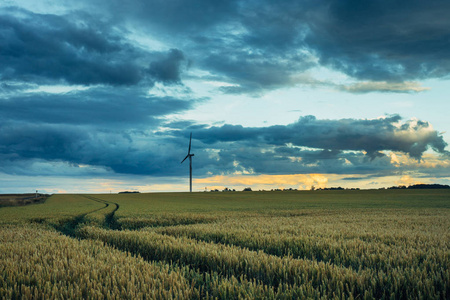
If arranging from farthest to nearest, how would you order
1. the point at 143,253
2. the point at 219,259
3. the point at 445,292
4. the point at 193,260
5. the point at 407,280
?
the point at 143,253
the point at 193,260
the point at 219,259
the point at 407,280
the point at 445,292

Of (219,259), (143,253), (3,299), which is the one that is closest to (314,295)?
(219,259)

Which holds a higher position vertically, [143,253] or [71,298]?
[71,298]

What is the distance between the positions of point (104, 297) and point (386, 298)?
4.29 meters

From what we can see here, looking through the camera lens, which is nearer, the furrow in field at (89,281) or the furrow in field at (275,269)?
the furrow in field at (89,281)

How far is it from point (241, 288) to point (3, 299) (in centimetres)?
354

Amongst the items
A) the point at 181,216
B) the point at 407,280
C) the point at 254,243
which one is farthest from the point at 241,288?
the point at 181,216

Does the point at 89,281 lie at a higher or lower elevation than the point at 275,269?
higher

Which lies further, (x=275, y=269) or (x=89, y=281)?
(x=275, y=269)

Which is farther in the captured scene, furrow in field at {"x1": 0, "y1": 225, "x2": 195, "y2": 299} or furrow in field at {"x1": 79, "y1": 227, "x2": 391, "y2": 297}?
furrow in field at {"x1": 79, "y1": 227, "x2": 391, "y2": 297}

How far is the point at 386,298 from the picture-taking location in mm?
4727

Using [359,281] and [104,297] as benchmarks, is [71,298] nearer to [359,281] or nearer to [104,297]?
[104,297]

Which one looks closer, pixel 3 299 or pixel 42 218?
pixel 3 299

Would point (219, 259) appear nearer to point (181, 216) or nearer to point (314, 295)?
point (314, 295)

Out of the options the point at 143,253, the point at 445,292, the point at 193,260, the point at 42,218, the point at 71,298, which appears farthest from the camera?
the point at 42,218
